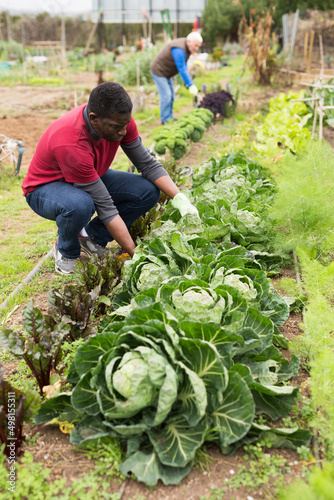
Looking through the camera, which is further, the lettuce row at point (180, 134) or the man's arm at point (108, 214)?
the lettuce row at point (180, 134)

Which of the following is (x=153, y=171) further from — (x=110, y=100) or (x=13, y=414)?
(x=13, y=414)

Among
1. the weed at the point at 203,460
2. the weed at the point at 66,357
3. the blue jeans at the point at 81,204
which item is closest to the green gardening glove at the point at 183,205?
→ the blue jeans at the point at 81,204

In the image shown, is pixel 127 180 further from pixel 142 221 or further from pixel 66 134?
pixel 66 134

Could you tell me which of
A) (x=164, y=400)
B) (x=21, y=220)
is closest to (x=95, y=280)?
(x=164, y=400)

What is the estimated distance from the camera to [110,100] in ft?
8.95

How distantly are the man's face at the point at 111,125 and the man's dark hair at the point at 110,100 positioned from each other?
33mm

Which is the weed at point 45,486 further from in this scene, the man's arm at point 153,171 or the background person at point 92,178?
the man's arm at point 153,171

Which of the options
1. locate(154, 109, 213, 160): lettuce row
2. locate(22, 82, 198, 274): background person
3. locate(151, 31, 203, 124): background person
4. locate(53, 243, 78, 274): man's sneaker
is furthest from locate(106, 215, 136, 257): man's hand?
locate(151, 31, 203, 124): background person

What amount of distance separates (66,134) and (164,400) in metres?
2.06

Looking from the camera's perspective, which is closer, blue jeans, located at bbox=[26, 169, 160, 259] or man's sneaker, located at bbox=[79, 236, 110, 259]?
blue jeans, located at bbox=[26, 169, 160, 259]

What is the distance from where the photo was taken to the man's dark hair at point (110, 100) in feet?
8.94

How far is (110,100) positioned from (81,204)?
85 centimetres

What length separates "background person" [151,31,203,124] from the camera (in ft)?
25.7

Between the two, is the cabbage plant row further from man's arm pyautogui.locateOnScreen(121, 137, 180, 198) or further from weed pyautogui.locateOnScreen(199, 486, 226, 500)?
man's arm pyautogui.locateOnScreen(121, 137, 180, 198)
